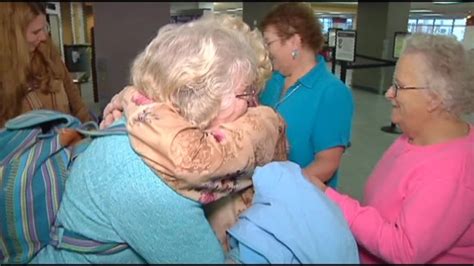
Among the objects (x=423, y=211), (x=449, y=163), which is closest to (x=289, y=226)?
(x=423, y=211)

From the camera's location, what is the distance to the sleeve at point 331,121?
1413 mm

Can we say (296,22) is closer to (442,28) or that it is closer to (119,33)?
(442,28)

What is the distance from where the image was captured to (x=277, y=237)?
0.65 meters

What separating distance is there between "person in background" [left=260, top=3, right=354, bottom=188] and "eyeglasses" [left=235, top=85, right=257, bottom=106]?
0.62m

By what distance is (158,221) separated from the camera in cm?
64

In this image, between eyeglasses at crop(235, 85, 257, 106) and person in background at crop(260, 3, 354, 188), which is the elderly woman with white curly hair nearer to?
eyeglasses at crop(235, 85, 257, 106)

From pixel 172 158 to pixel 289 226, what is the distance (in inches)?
8.9

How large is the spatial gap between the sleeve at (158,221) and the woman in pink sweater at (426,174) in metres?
0.38

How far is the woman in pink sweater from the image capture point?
83 cm

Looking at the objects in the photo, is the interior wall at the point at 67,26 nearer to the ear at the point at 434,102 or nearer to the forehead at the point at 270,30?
the forehead at the point at 270,30

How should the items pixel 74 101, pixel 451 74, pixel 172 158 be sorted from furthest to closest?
1. pixel 74 101
2. pixel 451 74
3. pixel 172 158

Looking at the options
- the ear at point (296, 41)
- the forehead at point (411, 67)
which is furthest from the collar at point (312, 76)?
the forehead at point (411, 67)

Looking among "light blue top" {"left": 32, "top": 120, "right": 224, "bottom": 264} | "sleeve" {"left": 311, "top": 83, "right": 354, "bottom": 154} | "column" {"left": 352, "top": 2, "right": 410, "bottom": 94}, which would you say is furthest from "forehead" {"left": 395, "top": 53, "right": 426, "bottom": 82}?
"column" {"left": 352, "top": 2, "right": 410, "bottom": 94}

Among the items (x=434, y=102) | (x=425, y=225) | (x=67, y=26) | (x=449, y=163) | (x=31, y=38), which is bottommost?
(x=425, y=225)
